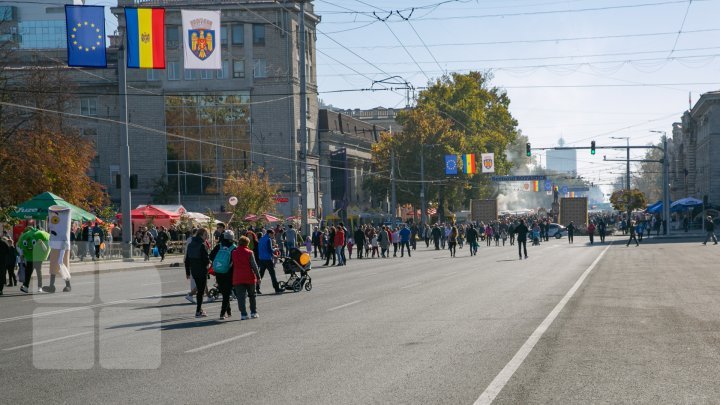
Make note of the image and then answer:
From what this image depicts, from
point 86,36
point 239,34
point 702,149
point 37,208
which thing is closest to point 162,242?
point 37,208

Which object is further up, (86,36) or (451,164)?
(86,36)

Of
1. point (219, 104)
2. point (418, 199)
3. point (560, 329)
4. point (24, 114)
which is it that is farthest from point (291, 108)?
point (560, 329)

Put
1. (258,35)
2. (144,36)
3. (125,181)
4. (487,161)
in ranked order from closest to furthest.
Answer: (144,36) < (125,181) < (258,35) < (487,161)

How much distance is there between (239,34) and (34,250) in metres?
54.1

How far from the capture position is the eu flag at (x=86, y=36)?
32.9 m

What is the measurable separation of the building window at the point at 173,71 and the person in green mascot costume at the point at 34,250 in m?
52.9

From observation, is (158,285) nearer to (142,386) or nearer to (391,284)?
(391,284)

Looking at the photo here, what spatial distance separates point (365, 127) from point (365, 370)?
3772 inches

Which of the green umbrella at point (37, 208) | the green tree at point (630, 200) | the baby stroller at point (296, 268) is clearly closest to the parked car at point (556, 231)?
the green tree at point (630, 200)

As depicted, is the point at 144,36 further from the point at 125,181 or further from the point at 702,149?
the point at 702,149

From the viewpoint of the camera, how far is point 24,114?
5662 centimetres

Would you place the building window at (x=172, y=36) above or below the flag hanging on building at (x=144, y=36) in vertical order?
above

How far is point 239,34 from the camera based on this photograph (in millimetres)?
77625

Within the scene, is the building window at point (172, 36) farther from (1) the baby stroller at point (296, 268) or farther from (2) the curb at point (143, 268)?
(1) the baby stroller at point (296, 268)
